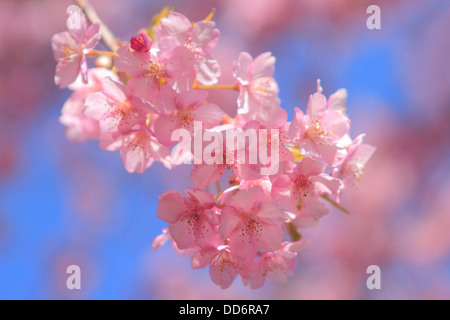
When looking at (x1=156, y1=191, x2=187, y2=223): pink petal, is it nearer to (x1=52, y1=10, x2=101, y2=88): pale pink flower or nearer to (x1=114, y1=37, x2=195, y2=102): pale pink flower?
(x1=114, y1=37, x2=195, y2=102): pale pink flower

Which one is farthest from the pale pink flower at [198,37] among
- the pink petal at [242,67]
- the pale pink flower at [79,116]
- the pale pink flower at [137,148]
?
the pale pink flower at [79,116]

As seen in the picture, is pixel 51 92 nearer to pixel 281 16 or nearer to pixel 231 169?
pixel 281 16

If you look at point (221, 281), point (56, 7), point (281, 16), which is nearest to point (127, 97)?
point (221, 281)

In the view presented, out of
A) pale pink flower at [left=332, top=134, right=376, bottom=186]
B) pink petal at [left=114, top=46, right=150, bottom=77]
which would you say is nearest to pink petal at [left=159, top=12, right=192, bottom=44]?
pink petal at [left=114, top=46, right=150, bottom=77]

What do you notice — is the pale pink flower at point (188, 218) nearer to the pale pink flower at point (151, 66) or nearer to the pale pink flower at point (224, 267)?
the pale pink flower at point (224, 267)

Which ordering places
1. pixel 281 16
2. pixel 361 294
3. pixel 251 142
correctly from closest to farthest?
pixel 251 142, pixel 361 294, pixel 281 16
